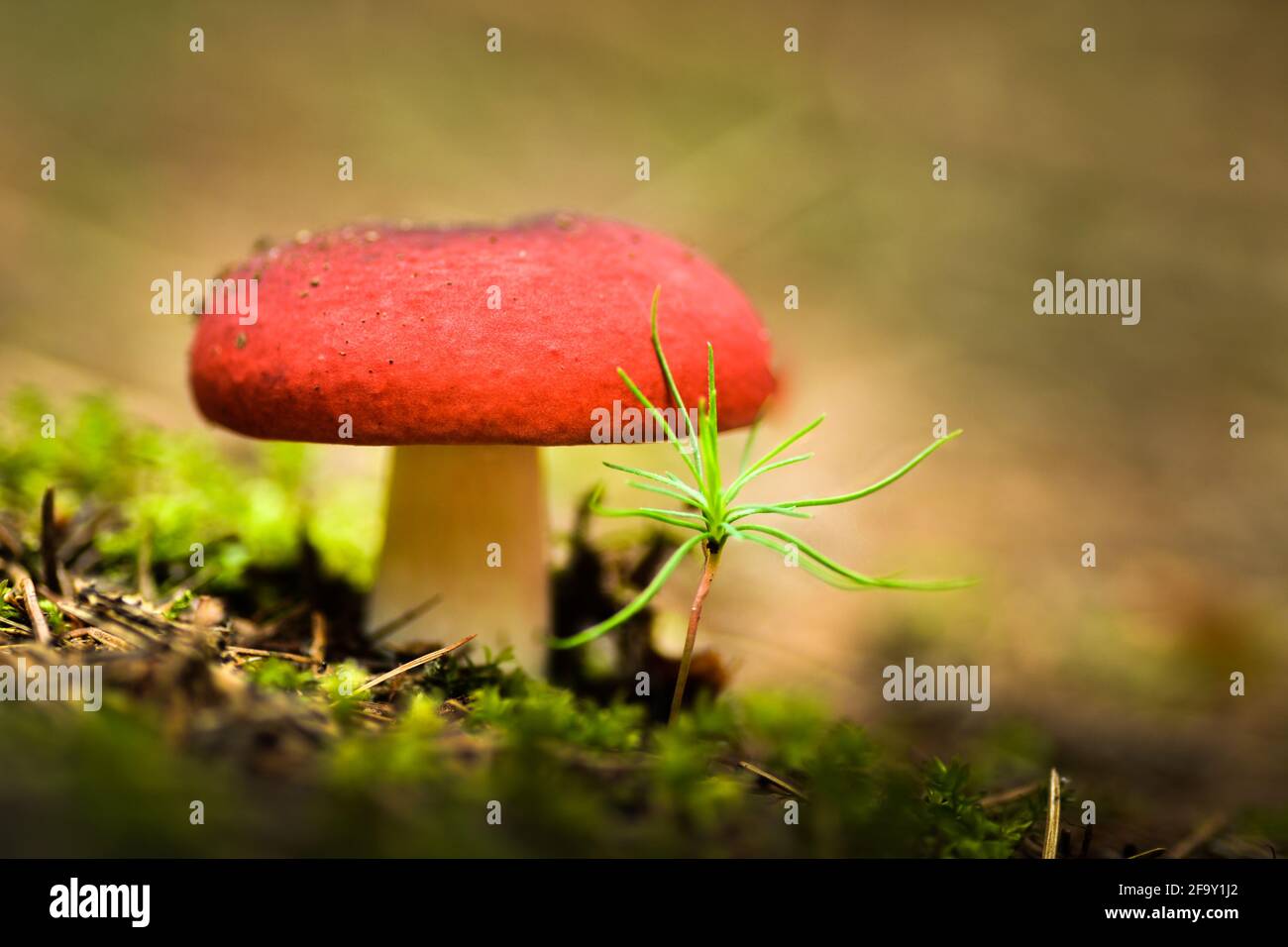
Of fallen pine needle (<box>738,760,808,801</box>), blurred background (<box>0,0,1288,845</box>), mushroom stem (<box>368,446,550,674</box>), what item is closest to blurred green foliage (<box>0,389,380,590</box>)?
mushroom stem (<box>368,446,550,674</box>)

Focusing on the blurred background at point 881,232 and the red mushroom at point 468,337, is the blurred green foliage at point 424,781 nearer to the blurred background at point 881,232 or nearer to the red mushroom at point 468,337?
the red mushroom at point 468,337

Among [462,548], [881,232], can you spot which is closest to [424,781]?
[462,548]

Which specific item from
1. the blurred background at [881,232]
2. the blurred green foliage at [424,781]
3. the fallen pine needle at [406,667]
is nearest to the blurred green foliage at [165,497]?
the blurred background at [881,232]

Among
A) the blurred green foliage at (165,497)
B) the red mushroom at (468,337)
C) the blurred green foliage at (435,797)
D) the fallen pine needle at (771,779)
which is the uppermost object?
the red mushroom at (468,337)

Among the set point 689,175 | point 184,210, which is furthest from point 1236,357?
point 184,210

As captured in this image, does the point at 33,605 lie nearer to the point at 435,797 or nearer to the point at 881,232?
the point at 435,797
